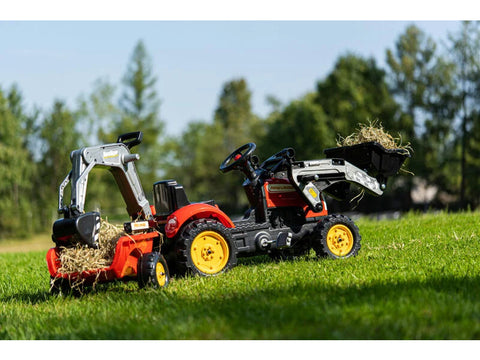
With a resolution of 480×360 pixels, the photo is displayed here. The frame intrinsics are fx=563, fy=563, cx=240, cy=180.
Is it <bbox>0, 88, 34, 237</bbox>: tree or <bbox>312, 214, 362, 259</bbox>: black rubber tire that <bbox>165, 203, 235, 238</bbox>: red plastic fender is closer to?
<bbox>312, 214, 362, 259</bbox>: black rubber tire

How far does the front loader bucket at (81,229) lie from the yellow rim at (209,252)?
129cm

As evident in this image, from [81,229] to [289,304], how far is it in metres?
2.72

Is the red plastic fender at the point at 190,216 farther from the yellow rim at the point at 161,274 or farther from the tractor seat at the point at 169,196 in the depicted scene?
Answer: the yellow rim at the point at 161,274

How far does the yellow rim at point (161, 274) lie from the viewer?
22.0 ft

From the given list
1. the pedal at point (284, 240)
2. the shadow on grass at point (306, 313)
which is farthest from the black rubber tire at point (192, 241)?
the shadow on grass at point (306, 313)

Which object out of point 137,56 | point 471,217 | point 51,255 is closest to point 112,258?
point 51,255

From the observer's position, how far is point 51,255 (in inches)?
265

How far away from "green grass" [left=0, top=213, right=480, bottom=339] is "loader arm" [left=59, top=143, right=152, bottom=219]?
108 centimetres

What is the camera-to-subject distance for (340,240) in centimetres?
826

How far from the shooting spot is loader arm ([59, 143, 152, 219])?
6602mm

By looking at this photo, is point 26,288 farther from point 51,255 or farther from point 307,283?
point 307,283

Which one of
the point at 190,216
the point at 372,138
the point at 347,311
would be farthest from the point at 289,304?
the point at 372,138

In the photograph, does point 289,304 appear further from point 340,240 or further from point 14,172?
point 14,172

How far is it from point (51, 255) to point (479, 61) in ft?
131
